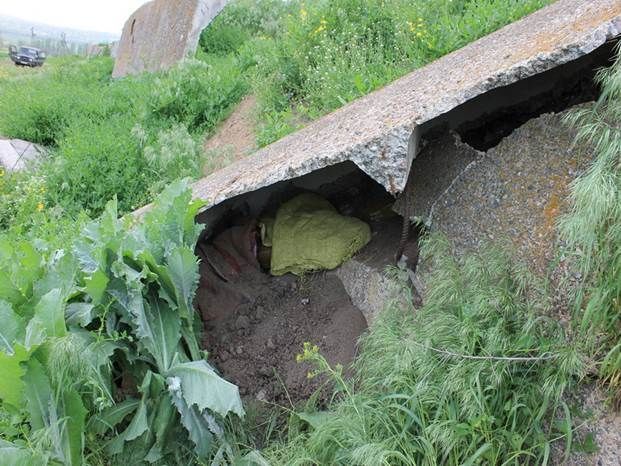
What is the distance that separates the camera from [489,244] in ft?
8.84

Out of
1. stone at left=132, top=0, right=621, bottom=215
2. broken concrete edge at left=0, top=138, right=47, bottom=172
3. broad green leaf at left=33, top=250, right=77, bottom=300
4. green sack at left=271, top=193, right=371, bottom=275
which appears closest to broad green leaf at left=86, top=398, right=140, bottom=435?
broad green leaf at left=33, top=250, right=77, bottom=300

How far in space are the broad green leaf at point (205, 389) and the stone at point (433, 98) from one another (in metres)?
0.90

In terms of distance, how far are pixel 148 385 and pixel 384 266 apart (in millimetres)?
1317

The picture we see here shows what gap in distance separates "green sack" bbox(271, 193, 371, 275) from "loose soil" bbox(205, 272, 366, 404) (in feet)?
0.25

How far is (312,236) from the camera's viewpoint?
3594 millimetres

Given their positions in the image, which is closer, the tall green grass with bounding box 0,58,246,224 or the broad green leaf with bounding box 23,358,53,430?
the broad green leaf with bounding box 23,358,53,430

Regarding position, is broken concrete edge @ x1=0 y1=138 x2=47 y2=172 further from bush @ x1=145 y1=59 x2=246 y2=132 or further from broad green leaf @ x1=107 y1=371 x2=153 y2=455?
broad green leaf @ x1=107 y1=371 x2=153 y2=455

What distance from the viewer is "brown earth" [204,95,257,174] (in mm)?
6094

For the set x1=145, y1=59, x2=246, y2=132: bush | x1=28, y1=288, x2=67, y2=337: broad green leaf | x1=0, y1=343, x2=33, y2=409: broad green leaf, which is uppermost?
x1=145, y1=59, x2=246, y2=132: bush

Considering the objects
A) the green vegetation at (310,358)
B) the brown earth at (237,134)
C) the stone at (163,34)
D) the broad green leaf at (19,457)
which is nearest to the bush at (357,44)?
the brown earth at (237,134)

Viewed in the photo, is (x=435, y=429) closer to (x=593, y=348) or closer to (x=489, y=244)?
(x=593, y=348)

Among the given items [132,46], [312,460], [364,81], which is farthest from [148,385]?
[132,46]

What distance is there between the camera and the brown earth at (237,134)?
6094mm

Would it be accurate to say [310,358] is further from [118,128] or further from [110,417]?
[118,128]
